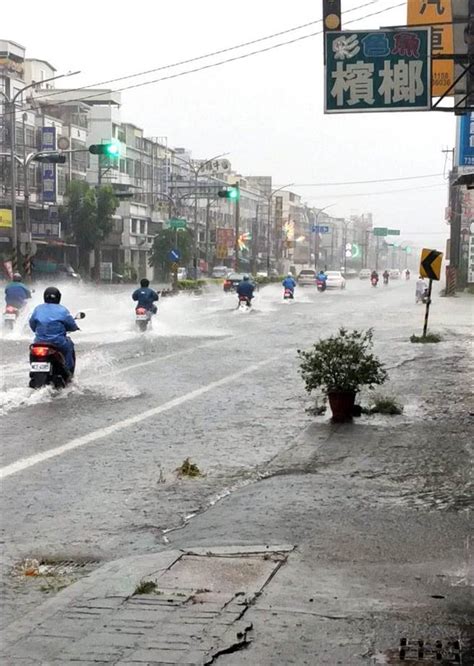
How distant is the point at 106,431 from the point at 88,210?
60918 mm

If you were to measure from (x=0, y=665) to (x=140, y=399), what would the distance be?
968 centimetres

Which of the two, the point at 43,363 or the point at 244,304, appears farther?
the point at 244,304

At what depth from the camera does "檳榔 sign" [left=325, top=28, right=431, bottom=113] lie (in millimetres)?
13609

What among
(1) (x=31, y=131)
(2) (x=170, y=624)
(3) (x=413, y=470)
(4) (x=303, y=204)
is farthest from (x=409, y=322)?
(4) (x=303, y=204)

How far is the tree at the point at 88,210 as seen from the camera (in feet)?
232

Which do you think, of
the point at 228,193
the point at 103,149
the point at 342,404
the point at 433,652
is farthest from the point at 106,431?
the point at 228,193

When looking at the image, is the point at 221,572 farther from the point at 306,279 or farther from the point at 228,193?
the point at 306,279

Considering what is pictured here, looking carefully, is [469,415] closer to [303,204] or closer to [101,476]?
[101,476]

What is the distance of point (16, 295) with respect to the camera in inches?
959

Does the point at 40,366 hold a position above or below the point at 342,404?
above

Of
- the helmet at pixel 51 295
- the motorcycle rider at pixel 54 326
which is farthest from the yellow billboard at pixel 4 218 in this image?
the motorcycle rider at pixel 54 326

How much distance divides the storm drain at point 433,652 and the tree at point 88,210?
67434mm

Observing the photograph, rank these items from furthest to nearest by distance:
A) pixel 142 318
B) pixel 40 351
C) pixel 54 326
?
pixel 142 318
pixel 54 326
pixel 40 351

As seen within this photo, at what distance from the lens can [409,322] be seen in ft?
112
